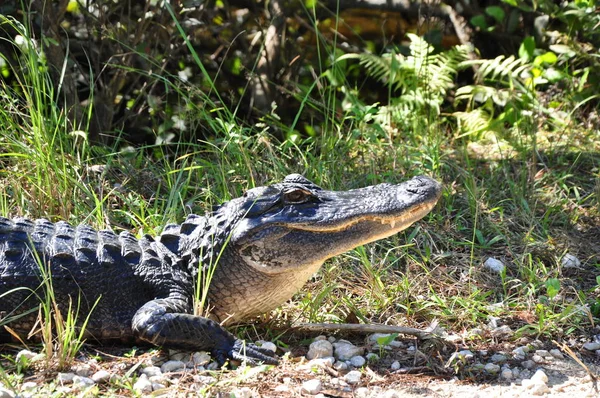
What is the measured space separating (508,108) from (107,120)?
2.91 m

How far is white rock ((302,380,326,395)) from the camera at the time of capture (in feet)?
10.7

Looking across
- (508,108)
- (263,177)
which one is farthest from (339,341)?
(508,108)

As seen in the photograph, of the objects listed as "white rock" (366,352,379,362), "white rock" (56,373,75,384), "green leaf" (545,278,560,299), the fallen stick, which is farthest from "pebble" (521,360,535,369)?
"white rock" (56,373,75,384)

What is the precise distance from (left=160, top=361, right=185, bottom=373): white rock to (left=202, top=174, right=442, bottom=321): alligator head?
387mm

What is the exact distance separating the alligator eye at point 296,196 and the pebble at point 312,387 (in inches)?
33.6

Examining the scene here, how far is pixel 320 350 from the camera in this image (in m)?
3.64

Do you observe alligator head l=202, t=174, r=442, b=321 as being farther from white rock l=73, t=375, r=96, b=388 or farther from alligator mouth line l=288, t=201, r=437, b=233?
white rock l=73, t=375, r=96, b=388

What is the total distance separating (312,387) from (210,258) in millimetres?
800

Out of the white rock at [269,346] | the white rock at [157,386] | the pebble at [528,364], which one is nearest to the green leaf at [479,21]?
the pebble at [528,364]

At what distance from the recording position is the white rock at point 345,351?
12.0 feet

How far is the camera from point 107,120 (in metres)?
5.98

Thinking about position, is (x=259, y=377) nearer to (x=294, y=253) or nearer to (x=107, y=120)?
(x=294, y=253)

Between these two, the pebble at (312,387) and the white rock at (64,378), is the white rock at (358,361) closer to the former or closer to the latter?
the pebble at (312,387)

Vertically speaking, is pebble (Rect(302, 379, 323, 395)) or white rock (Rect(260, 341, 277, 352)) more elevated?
pebble (Rect(302, 379, 323, 395))
